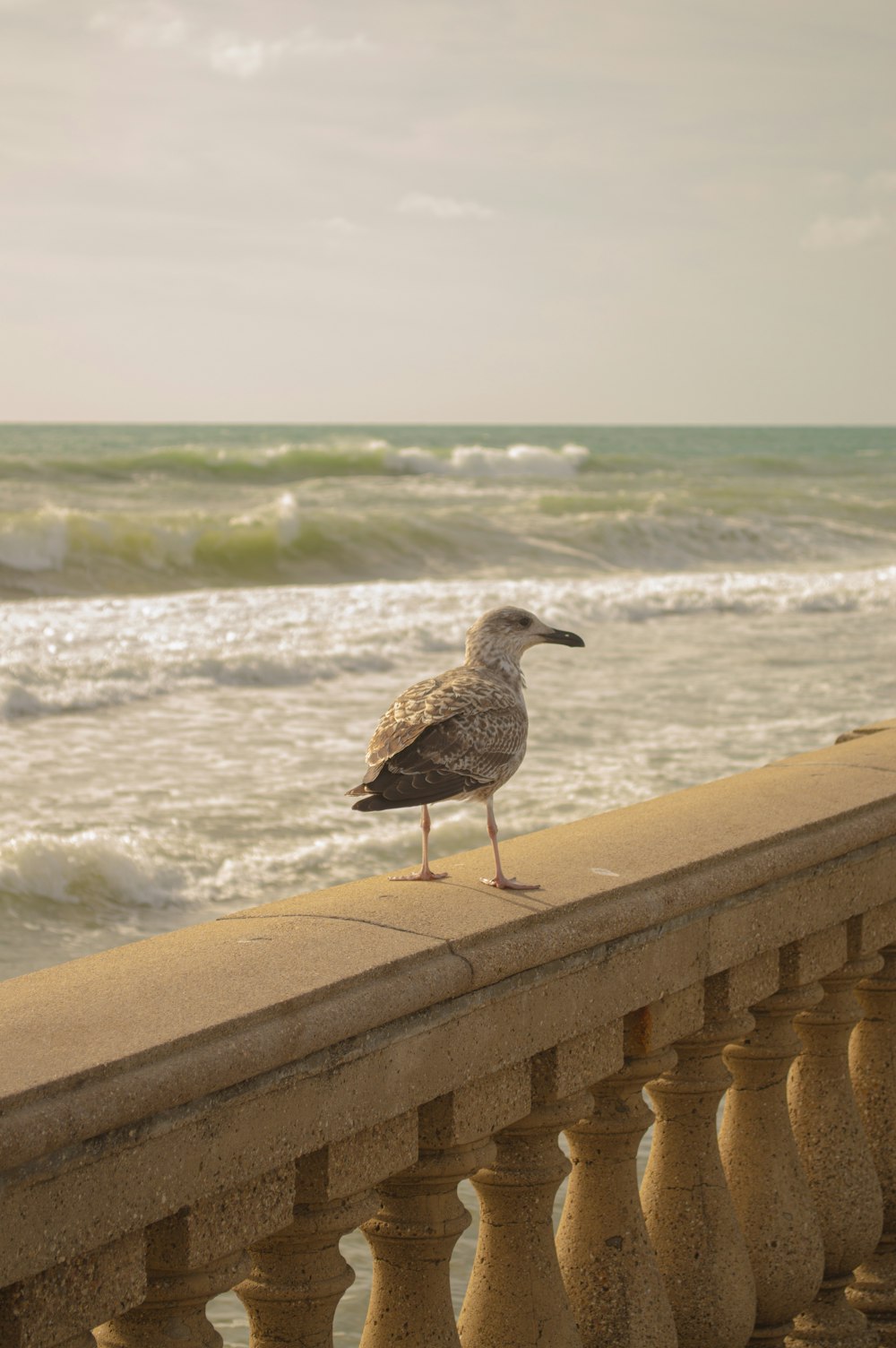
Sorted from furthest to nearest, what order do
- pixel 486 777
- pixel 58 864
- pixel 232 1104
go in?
1. pixel 58 864
2. pixel 486 777
3. pixel 232 1104

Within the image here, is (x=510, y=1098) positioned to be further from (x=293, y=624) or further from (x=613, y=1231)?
(x=293, y=624)

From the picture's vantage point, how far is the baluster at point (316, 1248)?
5.62 ft

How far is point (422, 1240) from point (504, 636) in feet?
3.23

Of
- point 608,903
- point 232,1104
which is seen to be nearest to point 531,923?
point 608,903

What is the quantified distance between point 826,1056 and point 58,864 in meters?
4.21

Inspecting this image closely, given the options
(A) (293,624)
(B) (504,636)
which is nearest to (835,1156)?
(B) (504,636)

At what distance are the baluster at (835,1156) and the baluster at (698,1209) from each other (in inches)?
11.0

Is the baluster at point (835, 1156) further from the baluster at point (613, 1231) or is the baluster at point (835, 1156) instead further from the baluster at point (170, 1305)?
the baluster at point (170, 1305)

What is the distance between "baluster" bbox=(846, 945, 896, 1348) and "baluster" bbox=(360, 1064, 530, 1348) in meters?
1.10

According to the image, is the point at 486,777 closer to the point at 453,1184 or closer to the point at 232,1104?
the point at 453,1184

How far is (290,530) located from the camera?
23.2m

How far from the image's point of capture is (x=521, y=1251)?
6.66 ft

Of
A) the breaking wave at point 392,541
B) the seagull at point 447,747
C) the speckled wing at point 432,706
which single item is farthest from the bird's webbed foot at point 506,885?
the breaking wave at point 392,541

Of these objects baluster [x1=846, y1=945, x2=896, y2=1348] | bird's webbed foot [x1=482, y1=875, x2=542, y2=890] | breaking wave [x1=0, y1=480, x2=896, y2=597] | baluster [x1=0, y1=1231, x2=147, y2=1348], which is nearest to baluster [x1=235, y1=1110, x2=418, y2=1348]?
baluster [x1=0, y1=1231, x2=147, y2=1348]
